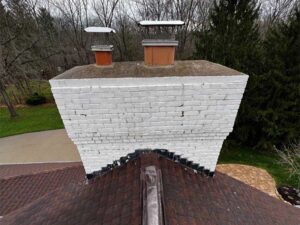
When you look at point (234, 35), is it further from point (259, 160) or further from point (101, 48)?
point (101, 48)

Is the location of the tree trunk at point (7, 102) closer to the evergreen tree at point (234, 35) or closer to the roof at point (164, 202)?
the evergreen tree at point (234, 35)

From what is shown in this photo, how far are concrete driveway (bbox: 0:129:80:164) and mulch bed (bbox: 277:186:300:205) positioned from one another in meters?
10.4

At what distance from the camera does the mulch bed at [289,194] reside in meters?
9.46

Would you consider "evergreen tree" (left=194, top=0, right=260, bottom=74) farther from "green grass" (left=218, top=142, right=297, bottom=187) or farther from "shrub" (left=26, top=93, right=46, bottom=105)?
"shrub" (left=26, top=93, right=46, bottom=105)

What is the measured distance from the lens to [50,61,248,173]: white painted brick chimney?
118 inches

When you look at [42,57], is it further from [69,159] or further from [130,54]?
[69,159]

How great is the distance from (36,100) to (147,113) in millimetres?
24269

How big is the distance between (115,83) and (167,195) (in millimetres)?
1598

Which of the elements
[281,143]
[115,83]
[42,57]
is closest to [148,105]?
[115,83]

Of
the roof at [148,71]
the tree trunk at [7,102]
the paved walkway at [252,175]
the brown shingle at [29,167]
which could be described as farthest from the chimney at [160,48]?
the tree trunk at [7,102]

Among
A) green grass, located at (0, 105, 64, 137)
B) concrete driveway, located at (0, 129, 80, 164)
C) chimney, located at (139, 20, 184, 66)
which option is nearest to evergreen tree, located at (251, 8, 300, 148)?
chimney, located at (139, 20, 184, 66)

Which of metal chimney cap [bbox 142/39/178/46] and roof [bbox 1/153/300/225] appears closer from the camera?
roof [bbox 1/153/300/225]

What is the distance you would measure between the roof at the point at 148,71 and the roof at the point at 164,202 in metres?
1.29

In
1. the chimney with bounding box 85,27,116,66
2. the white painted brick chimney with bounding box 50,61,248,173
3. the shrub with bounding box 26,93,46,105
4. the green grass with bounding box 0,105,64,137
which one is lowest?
the shrub with bounding box 26,93,46,105
